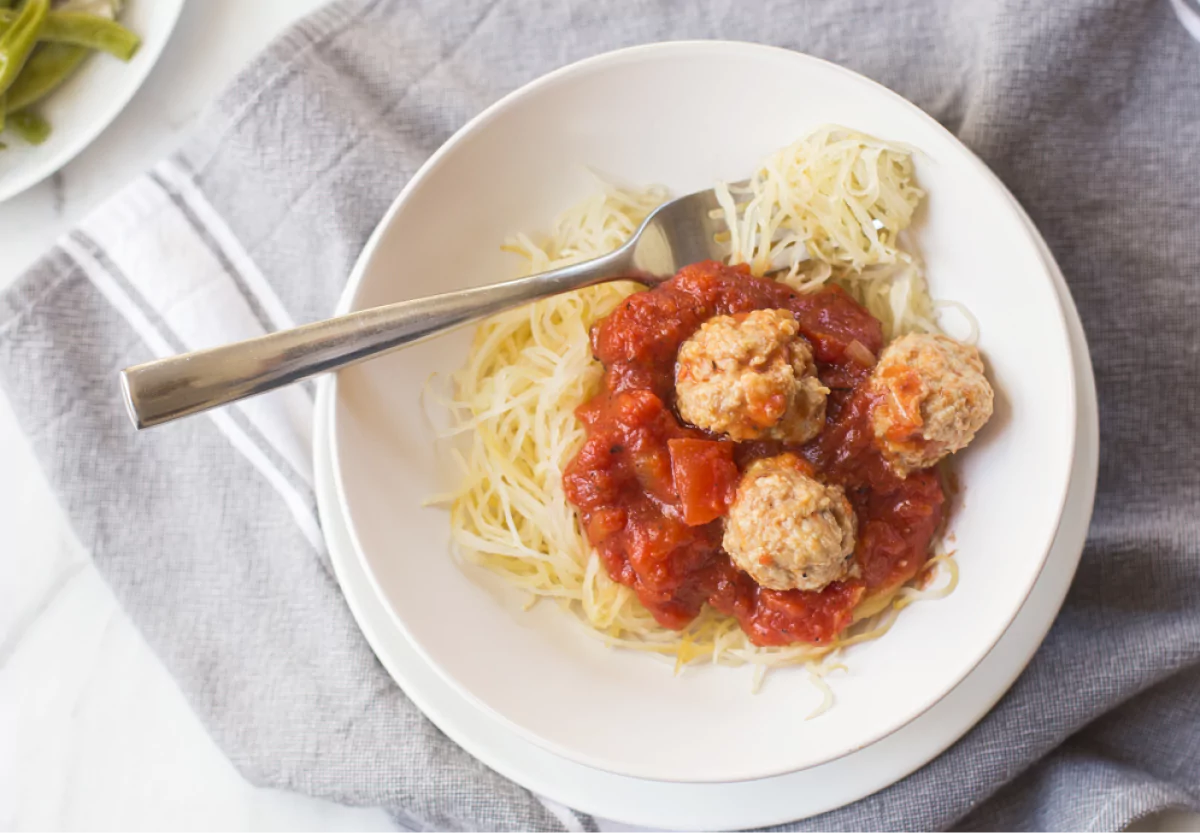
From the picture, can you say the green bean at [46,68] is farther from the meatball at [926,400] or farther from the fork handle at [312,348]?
the meatball at [926,400]

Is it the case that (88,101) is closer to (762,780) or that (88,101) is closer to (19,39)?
(19,39)

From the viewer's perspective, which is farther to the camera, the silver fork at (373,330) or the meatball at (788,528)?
the meatball at (788,528)

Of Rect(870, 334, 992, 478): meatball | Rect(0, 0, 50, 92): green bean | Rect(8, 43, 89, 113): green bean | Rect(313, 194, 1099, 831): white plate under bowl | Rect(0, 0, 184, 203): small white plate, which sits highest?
Rect(0, 0, 50, 92): green bean

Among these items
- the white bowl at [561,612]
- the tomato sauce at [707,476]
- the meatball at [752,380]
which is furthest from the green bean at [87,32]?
the meatball at [752,380]

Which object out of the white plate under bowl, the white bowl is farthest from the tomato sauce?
the white plate under bowl

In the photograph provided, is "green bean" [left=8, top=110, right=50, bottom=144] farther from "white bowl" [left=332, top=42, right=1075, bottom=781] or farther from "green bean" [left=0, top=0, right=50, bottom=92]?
"white bowl" [left=332, top=42, right=1075, bottom=781]

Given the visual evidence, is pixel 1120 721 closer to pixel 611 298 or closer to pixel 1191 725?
pixel 1191 725

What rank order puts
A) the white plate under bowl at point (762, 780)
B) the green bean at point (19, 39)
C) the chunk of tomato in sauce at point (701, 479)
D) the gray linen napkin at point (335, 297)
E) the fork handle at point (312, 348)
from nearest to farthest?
the fork handle at point (312, 348)
the chunk of tomato in sauce at point (701, 479)
the white plate under bowl at point (762, 780)
the gray linen napkin at point (335, 297)
the green bean at point (19, 39)
